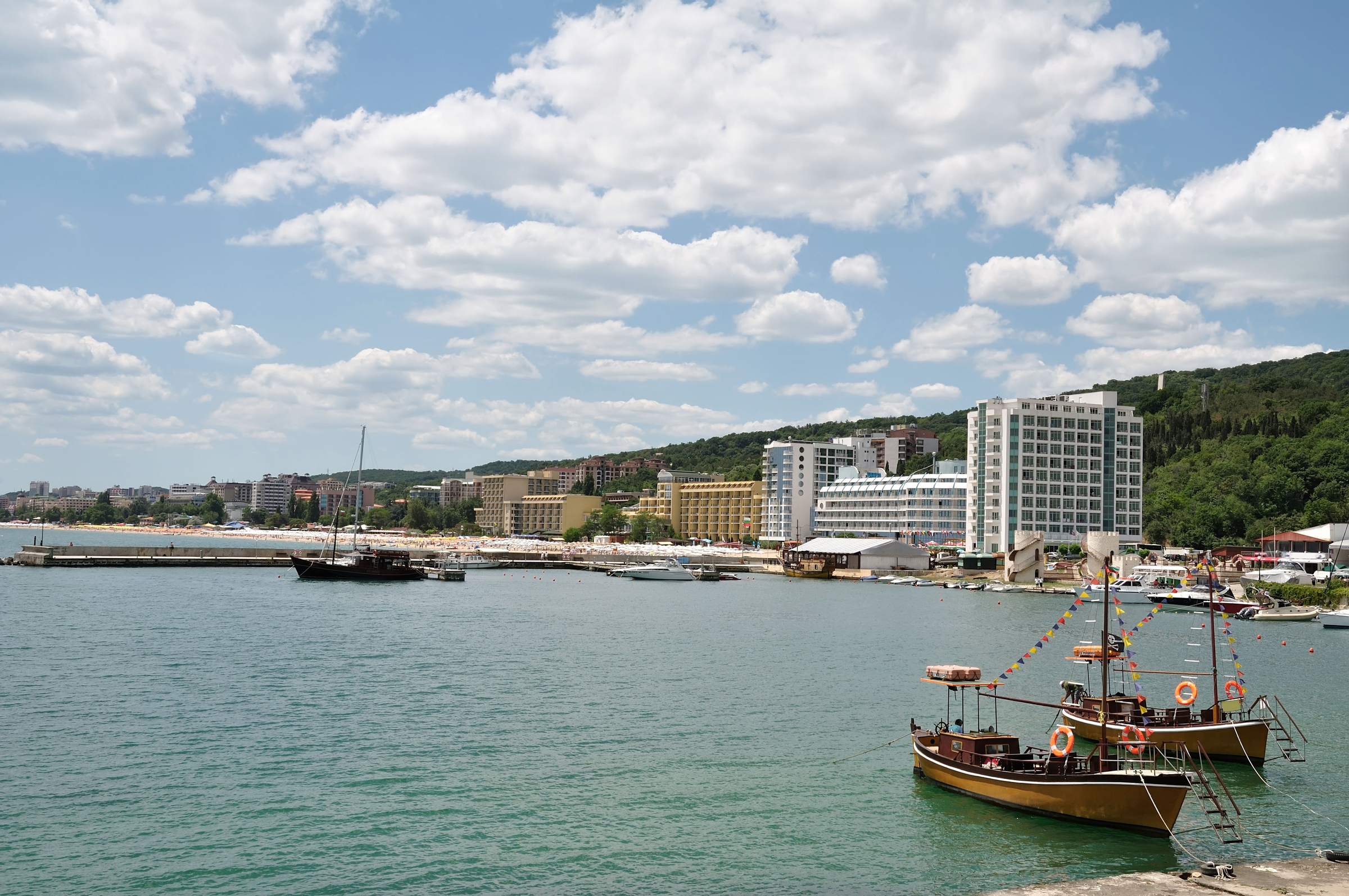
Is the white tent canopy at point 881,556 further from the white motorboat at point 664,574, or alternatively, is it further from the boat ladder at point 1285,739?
the boat ladder at point 1285,739

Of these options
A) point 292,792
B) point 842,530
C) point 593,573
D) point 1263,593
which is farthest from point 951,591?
point 292,792

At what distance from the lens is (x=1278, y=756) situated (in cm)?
3338

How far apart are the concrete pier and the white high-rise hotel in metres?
135

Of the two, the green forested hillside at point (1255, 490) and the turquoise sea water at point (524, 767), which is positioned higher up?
the green forested hillside at point (1255, 490)

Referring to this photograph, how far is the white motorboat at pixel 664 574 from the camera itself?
461ft

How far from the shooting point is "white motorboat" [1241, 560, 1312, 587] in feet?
346

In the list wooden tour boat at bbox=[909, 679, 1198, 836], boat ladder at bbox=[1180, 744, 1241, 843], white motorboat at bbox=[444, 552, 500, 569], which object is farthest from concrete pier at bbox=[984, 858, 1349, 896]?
white motorboat at bbox=[444, 552, 500, 569]

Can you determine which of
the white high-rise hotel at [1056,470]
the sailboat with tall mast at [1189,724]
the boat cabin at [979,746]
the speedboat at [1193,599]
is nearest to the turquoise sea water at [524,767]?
the sailboat with tall mast at [1189,724]

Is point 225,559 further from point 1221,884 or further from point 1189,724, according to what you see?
point 1221,884

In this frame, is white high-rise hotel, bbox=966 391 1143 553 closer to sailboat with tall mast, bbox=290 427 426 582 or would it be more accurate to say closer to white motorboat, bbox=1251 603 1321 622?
white motorboat, bbox=1251 603 1321 622

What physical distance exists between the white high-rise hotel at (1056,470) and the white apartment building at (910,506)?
47.9 ft

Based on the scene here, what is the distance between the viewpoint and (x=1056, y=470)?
15400 centimetres

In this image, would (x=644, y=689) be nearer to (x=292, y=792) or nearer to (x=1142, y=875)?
(x=292, y=792)

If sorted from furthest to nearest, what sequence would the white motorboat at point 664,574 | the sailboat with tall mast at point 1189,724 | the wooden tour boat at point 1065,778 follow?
the white motorboat at point 664,574
the sailboat with tall mast at point 1189,724
the wooden tour boat at point 1065,778
